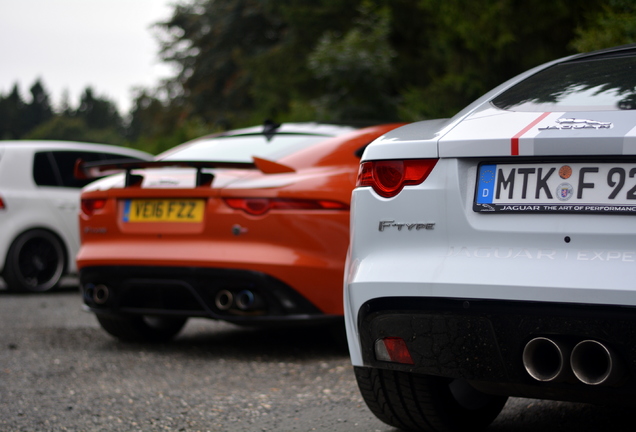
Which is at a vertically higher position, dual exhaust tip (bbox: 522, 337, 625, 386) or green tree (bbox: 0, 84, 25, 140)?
dual exhaust tip (bbox: 522, 337, 625, 386)

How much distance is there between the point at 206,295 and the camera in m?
4.75

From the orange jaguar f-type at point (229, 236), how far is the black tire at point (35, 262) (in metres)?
3.79

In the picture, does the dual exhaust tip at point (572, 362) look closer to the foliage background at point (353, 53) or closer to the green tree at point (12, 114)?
the foliage background at point (353, 53)

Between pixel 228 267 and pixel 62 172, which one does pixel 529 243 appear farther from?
pixel 62 172

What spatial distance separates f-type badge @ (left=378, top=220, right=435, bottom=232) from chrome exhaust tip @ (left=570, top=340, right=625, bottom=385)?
1.91ft

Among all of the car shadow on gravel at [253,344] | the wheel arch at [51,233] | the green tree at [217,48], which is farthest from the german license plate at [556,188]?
the green tree at [217,48]

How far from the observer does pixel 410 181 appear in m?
2.80

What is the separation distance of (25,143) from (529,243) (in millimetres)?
7595

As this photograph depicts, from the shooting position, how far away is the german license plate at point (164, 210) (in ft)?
15.8

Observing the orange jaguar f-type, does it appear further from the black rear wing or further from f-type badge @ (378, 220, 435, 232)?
f-type badge @ (378, 220, 435, 232)

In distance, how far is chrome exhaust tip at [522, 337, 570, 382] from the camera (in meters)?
2.49

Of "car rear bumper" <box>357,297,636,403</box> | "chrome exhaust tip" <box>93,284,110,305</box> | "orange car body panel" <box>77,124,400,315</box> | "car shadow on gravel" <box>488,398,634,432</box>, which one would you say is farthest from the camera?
"chrome exhaust tip" <box>93,284,110,305</box>

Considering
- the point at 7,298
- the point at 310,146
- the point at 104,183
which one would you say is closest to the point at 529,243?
the point at 310,146

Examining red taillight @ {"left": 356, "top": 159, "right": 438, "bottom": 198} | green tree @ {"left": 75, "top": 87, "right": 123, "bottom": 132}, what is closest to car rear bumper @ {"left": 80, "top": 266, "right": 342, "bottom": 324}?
red taillight @ {"left": 356, "top": 159, "right": 438, "bottom": 198}
